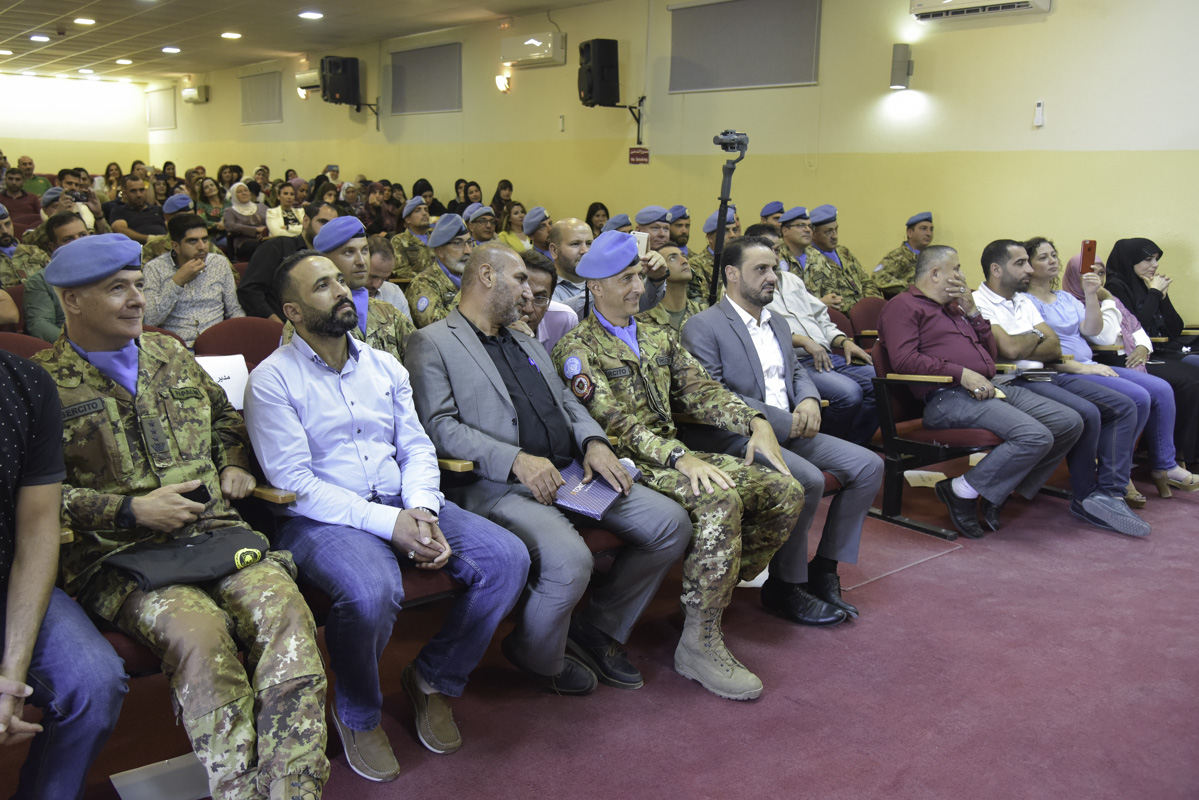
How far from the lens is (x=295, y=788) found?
67.1 inches

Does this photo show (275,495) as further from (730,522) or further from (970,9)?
(970,9)

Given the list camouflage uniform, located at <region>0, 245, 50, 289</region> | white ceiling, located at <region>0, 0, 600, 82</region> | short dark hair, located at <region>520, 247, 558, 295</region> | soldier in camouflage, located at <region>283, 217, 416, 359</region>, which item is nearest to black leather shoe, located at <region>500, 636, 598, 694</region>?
soldier in camouflage, located at <region>283, 217, 416, 359</region>

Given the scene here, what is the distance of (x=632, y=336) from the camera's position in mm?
2967

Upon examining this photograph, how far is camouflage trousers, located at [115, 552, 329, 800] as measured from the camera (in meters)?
1.67

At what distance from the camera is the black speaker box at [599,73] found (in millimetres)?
8523

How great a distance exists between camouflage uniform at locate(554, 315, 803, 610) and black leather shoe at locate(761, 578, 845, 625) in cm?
20

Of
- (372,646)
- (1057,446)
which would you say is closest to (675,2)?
(1057,446)

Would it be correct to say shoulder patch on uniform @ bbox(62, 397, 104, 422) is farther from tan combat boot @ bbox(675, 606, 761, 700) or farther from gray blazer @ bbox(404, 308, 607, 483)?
tan combat boot @ bbox(675, 606, 761, 700)

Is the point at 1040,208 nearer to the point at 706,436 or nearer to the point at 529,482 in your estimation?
the point at 706,436

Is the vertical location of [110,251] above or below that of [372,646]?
above

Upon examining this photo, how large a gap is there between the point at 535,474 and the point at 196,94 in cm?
1520

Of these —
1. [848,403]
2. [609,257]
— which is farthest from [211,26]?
[609,257]

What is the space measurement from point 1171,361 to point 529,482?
4.36m

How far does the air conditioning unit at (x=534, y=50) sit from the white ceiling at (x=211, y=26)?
31 cm
